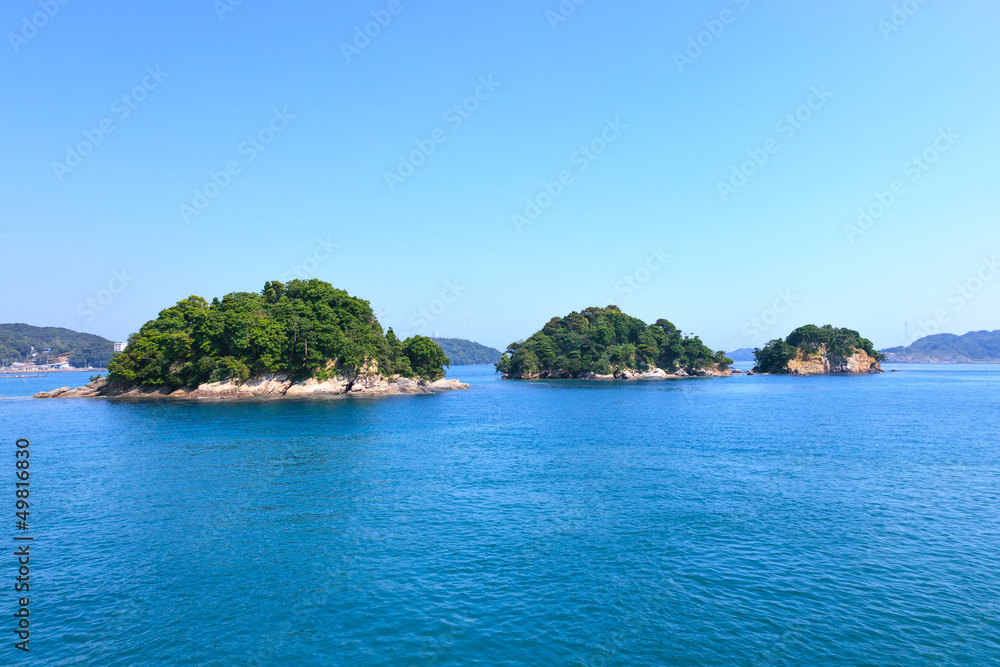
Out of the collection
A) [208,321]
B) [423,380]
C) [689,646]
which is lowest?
[689,646]

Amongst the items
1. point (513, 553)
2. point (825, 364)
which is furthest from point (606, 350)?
point (513, 553)

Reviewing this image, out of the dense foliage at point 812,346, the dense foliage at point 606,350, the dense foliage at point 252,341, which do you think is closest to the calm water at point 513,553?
the dense foliage at point 252,341

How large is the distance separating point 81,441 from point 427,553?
1505 inches

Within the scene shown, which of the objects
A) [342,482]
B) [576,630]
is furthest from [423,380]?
[576,630]

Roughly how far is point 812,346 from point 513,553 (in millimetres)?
186607

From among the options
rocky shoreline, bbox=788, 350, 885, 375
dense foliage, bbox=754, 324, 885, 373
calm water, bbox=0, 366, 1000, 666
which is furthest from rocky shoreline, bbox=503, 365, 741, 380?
calm water, bbox=0, 366, 1000, 666

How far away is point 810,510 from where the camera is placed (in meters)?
23.2

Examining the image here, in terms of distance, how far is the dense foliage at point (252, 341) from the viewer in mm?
82312

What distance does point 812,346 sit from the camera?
573ft

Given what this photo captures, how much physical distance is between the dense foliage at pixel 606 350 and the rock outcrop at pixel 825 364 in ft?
93.9

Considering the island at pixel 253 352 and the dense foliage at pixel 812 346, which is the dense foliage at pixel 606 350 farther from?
the island at pixel 253 352

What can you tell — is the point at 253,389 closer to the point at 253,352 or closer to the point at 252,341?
the point at 253,352

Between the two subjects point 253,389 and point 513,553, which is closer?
point 513,553

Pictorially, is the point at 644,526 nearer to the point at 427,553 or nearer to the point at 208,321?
the point at 427,553
